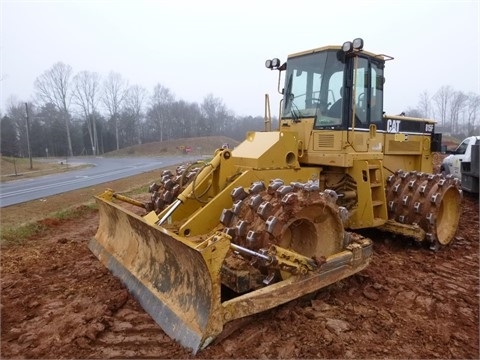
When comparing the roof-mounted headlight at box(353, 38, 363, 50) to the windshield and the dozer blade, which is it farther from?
the dozer blade

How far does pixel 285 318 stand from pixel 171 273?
4.18ft

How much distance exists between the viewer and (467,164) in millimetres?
11469

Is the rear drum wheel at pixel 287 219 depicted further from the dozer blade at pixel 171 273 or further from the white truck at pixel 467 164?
the white truck at pixel 467 164

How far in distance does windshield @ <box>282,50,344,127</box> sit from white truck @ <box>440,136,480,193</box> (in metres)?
7.09

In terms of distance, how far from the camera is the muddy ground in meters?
3.39

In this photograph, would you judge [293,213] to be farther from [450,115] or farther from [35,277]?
[450,115]

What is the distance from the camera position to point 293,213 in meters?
4.05

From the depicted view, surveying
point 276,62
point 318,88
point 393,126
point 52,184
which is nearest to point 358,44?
point 318,88

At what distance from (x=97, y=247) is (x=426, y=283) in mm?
4656

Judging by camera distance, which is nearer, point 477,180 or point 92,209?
point 92,209

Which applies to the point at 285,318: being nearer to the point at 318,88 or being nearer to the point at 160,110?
the point at 318,88

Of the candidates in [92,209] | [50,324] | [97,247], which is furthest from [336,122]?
[92,209]

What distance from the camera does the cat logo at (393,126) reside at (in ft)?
22.0

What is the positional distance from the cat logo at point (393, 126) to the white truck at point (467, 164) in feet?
17.0
